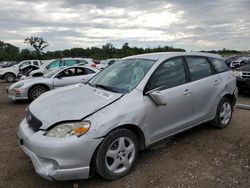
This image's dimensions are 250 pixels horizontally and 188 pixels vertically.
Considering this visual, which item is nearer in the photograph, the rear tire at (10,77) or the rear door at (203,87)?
the rear door at (203,87)

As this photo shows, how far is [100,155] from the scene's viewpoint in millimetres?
3271

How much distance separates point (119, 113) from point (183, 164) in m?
1.27

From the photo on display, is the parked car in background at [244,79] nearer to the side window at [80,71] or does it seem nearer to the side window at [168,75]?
the side window at [168,75]

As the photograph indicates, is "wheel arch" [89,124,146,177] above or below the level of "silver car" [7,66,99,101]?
above

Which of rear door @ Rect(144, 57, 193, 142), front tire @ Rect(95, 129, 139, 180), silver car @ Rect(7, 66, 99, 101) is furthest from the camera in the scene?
silver car @ Rect(7, 66, 99, 101)

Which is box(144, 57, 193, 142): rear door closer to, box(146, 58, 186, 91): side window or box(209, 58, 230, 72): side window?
box(146, 58, 186, 91): side window

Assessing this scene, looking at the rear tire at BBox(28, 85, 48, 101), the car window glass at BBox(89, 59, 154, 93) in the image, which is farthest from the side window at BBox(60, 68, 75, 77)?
the car window glass at BBox(89, 59, 154, 93)

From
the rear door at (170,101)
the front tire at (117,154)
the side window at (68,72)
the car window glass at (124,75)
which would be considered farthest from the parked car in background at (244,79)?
the front tire at (117,154)

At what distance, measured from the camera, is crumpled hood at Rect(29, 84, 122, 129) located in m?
3.31

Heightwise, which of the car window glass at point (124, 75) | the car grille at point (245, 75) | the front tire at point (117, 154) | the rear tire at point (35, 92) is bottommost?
the rear tire at point (35, 92)

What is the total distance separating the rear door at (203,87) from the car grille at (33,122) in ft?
8.10

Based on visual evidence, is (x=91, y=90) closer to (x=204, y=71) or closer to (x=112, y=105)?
(x=112, y=105)

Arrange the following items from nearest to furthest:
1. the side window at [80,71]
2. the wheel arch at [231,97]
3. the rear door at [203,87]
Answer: the rear door at [203,87] → the wheel arch at [231,97] → the side window at [80,71]

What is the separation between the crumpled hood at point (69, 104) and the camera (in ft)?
10.9
